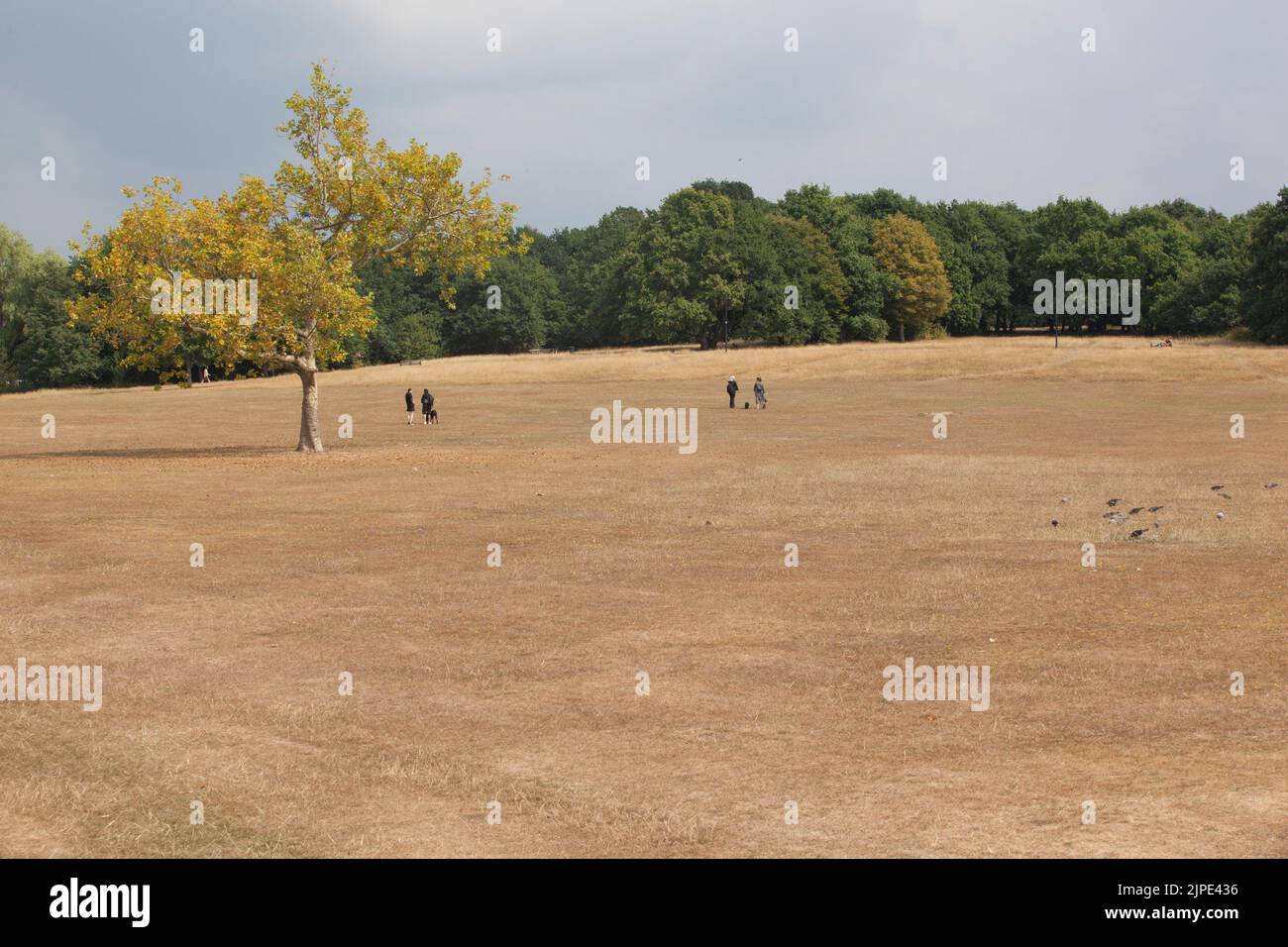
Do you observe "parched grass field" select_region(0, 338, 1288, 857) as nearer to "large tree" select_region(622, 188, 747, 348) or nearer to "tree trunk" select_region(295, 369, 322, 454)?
"tree trunk" select_region(295, 369, 322, 454)

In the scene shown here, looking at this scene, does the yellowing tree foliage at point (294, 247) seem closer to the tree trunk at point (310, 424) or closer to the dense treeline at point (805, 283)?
the tree trunk at point (310, 424)

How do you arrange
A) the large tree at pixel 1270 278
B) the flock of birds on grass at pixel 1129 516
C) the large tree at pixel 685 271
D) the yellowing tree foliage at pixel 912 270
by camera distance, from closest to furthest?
the flock of birds on grass at pixel 1129 516
the large tree at pixel 1270 278
the large tree at pixel 685 271
the yellowing tree foliage at pixel 912 270

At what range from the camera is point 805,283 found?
13488 centimetres

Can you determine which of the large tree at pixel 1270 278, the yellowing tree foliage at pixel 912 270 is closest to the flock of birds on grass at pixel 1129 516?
the large tree at pixel 1270 278

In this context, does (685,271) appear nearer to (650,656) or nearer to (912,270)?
(912,270)

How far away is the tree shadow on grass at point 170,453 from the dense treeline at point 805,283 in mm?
64630

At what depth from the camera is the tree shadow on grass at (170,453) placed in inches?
1948

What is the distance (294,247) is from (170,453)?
455 inches

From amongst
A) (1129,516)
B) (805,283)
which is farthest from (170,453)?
(805,283)

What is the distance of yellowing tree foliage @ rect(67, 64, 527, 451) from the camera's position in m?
44.0

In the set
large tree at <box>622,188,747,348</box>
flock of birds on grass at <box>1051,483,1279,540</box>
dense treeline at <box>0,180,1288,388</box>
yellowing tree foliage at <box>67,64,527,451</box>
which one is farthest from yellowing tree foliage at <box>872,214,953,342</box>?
flock of birds on grass at <box>1051,483,1279,540</box>

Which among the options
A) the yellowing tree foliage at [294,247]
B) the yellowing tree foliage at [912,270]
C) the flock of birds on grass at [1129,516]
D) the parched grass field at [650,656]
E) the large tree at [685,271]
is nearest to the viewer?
the parched grass field at [650,656]

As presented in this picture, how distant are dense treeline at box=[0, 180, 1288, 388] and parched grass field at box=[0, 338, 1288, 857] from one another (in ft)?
292

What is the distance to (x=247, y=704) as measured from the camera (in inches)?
584
